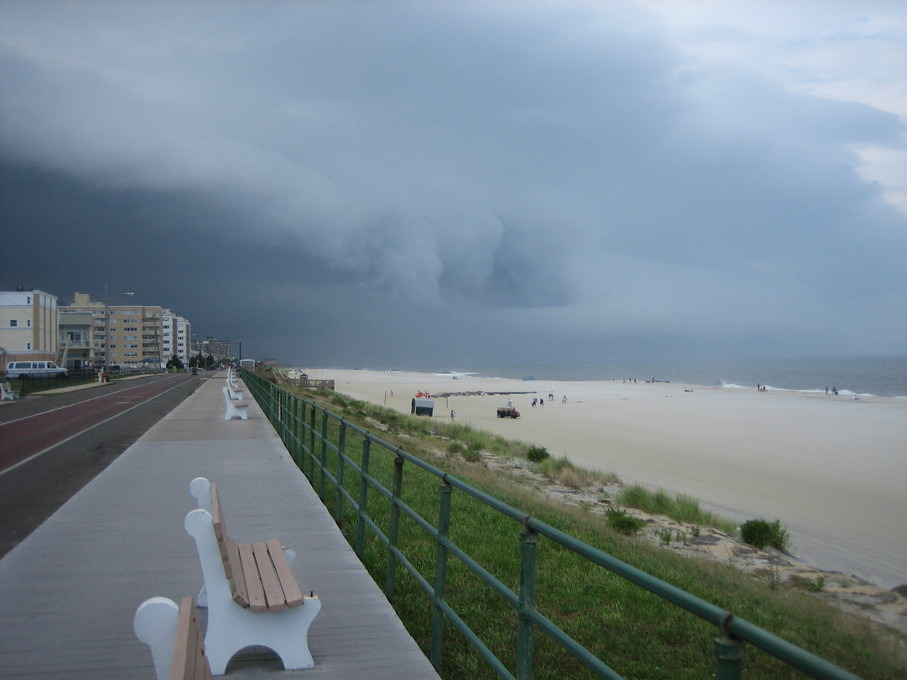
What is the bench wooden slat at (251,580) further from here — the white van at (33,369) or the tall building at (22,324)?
the tall building at (22,324)

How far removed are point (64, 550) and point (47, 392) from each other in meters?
40.7

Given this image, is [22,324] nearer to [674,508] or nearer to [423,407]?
[423,407]

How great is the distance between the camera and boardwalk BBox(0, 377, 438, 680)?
15.5 ft

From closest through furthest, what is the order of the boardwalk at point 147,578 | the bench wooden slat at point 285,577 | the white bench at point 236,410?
the bench wooden slat at point 285,577
the boardwalk at point 147,578
the white bench at point 236,410

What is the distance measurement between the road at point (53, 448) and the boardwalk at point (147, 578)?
48 centimetres

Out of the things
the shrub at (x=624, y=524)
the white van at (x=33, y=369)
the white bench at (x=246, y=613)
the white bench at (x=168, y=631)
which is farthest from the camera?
the white van at (x=33, y=369)

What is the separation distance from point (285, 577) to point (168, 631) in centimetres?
266

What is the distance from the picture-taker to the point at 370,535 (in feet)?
27.9

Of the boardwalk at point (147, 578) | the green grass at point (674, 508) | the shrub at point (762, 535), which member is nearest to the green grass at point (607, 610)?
the boardwalk at point (147, 578)

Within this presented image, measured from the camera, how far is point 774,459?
27.0 metres

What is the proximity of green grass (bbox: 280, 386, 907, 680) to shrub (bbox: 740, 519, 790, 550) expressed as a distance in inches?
112

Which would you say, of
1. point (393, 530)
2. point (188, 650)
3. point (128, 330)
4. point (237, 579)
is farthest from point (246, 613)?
point (128, 330)

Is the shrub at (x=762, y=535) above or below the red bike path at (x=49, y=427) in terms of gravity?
below

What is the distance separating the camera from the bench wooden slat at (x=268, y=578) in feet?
14.9
